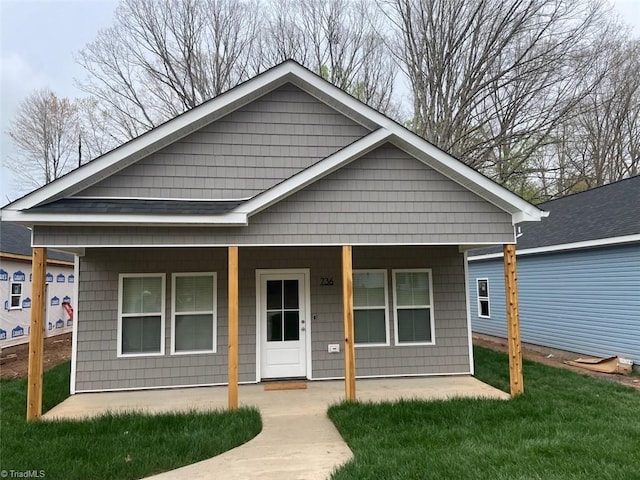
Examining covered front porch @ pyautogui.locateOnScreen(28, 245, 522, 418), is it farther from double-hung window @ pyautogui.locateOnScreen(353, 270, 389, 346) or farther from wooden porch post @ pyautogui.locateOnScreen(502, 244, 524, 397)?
double-hung window @ pyautogui.locateOnScreen(353, 270, 389, 346)

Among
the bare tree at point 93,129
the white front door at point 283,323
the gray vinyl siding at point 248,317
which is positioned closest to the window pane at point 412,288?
the gray vinyl siding at point 248,317

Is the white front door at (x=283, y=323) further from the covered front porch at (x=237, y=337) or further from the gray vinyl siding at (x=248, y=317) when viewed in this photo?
the covered front porch at (x=237, y=337)

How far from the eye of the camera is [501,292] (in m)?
14.3

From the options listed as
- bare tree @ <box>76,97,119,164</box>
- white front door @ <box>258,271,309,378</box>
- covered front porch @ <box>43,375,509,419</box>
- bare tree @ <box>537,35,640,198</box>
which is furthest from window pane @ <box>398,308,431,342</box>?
bare tree @ <box>76,97,119,164</box>

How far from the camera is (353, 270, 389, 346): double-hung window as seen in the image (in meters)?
8.20

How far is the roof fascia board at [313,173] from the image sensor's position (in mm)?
6047

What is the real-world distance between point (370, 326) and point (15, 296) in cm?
1214

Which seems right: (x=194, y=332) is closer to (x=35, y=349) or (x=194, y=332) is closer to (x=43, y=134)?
(x=35, y=349)

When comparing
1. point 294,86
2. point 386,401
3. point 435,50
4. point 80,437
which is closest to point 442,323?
point 386,401

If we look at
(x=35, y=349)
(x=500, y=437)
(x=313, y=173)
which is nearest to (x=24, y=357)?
(x=35, y=349)

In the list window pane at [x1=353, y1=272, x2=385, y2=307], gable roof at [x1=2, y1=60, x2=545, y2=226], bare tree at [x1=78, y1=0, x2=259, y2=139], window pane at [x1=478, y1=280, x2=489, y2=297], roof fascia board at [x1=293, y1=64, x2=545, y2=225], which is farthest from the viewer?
bare tree at [x1=78, y1=0, x2=259, y2=139]

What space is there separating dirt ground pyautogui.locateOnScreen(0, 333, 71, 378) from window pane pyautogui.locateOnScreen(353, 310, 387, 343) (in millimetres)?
7200

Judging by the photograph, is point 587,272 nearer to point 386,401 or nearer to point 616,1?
point 386,401

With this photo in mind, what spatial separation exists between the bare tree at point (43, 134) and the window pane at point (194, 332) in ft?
62.2
